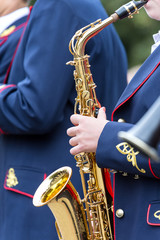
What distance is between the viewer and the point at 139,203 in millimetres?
2043

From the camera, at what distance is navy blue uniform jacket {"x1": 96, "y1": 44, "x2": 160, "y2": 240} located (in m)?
1.98

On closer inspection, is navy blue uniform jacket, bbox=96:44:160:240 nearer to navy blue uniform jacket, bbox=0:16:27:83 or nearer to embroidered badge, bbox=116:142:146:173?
embroidered badge, bbox=116:142:146:173

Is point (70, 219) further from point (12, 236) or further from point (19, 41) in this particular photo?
point (19, 41)

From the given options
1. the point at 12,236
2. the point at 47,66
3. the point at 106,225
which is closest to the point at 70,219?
the point at 106,225

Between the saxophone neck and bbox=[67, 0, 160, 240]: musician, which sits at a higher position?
the saxophone neck

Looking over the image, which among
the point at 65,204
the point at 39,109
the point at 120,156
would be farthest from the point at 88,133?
the point at 39,109

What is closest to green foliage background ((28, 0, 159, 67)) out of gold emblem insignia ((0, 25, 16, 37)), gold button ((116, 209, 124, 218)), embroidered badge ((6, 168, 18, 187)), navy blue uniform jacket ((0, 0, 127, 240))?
gold emblem insignia ((0, 25, 16, 37))

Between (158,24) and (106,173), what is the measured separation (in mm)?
7111

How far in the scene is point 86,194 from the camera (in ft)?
8.60

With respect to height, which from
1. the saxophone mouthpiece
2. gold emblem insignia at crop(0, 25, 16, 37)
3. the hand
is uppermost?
gold emblem insignia at crop(0, 25, 16, 37)

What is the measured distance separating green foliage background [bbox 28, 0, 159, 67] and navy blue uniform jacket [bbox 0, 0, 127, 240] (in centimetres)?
636

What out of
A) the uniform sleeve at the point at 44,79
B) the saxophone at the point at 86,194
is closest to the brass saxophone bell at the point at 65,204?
the saxophone at the point at 86,194

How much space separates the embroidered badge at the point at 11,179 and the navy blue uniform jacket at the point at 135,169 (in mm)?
950

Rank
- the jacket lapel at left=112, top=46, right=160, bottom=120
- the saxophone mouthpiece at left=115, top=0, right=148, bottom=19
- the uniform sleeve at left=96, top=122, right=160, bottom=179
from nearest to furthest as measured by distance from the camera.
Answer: the uniform sleeve at left=96, top=122, right=160, bottom=179 < the jacket lapel at left=112, top=46, right=160, bottom=120 < the saxophone mouthpiece at left=115, top=0, right=148, bottom=19
